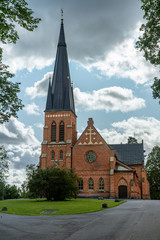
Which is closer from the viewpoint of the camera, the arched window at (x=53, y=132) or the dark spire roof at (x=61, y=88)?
the arched window at (x=53, y=132)

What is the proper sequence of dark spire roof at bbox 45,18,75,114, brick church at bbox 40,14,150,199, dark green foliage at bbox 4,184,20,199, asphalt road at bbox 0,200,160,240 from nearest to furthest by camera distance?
1. asphalt road at bbox 0,200,160,240
2. brick church at bbox 40,14,150,199
3. dark spire roof at bbox 45,18,75,114
4. dark green foliage at bbox 4,184,20,199

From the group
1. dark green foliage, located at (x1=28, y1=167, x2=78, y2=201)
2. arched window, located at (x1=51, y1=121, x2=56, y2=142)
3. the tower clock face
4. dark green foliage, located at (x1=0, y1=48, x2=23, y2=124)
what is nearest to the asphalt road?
dark green foliage, located at (x1=0, y1=48, x2=23, y2=124)

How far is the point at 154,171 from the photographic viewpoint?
6838cm

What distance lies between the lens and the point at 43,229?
46.9 ft

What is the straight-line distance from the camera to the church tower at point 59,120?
54.5m

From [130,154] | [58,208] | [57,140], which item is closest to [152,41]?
[58,208]

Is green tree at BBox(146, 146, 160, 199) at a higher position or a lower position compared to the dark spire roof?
lower

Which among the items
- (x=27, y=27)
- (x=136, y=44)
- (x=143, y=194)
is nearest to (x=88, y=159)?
(x=143, y=194)

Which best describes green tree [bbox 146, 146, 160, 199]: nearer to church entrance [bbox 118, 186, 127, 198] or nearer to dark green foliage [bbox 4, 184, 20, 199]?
church entrance [bbox 118, 186, 127, 198]

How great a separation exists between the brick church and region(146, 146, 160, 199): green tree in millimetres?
10071

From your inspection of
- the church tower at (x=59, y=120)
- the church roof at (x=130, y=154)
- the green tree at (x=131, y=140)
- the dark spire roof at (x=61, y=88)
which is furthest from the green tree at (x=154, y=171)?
the dark spire roof at (x=61, y=88)

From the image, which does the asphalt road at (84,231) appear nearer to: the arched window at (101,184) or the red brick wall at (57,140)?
the arched window at (101,184)

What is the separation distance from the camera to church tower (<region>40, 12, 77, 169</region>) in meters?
54.5

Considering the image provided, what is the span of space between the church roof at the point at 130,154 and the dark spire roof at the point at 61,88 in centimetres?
1429
